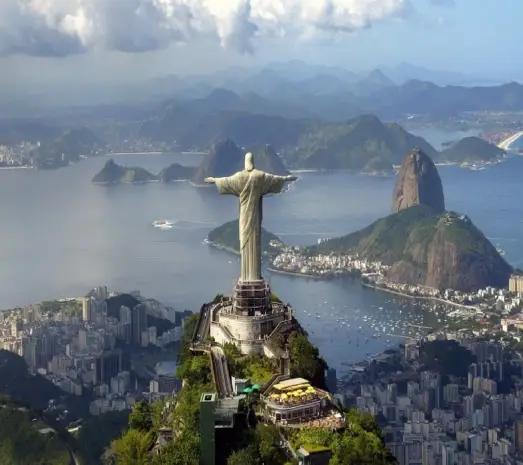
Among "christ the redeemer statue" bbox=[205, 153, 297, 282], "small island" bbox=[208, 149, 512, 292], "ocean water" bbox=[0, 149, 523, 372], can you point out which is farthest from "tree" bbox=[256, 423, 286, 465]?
"small island" bbox=[208, 149, 512, 292]

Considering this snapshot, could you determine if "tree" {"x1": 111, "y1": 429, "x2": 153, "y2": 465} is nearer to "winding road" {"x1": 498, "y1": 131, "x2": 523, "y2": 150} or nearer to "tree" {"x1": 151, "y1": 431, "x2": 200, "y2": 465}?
"tree" {"x1": 151, "y1": 431, "x2": 200, "y2": 465}

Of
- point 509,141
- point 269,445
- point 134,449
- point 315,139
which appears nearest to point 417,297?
point 134,449

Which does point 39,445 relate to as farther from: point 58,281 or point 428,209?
point 428,209

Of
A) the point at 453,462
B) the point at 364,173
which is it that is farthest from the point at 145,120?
the point at 453,462

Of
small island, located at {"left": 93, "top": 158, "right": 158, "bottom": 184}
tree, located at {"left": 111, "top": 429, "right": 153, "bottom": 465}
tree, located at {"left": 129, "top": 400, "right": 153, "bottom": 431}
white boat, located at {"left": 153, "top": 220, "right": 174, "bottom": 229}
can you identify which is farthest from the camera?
small island, located at {"left": 93, "top": 158, "right": 158, "bottom": 184}

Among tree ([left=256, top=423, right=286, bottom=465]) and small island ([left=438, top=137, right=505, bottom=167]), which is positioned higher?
small island ([left=438, top=137, right=505, bottom=167])

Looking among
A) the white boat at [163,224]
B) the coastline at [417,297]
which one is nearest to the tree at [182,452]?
the coastline at [417,297]

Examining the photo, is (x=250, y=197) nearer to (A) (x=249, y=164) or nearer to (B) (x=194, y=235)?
(A) (x=249, y=164)
